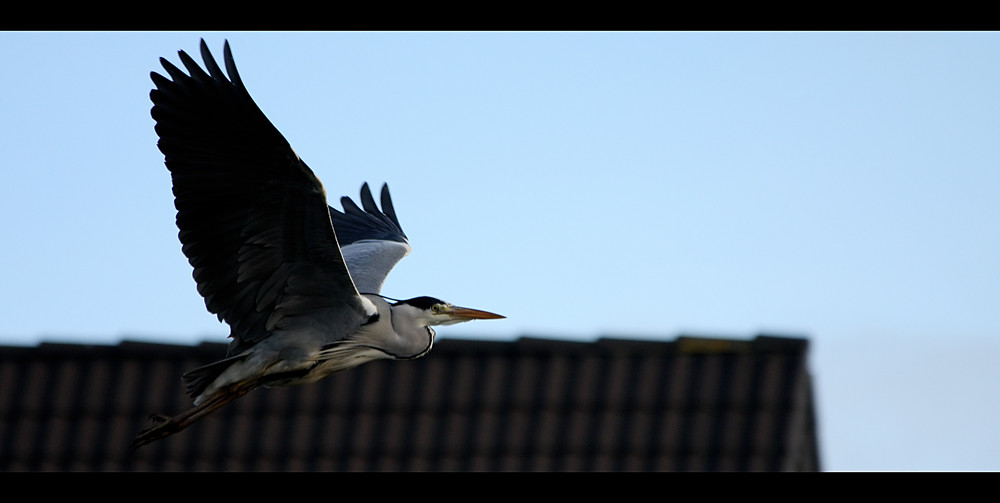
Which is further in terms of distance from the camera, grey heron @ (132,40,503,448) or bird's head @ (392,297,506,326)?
bird's head @ (392,297,506,326)

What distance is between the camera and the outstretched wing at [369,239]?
6930 millimetres

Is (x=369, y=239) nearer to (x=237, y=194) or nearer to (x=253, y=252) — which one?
(x=253, y=252)

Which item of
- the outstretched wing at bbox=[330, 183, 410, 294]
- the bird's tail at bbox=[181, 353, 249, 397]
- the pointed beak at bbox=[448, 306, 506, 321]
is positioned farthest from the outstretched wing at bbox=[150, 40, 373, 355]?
the outstretched wing at bbox=[330, 183, 410, 294]

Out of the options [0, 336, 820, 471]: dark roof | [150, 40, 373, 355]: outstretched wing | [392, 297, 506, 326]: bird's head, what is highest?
[150, 40, 373, 355]: outstretched wing

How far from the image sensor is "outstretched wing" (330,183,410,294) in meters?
6.93

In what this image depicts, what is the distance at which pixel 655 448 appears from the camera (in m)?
6.81

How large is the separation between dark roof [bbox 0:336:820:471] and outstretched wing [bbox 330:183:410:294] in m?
0.65

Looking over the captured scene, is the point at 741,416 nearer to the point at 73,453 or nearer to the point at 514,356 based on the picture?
the point at 514,356

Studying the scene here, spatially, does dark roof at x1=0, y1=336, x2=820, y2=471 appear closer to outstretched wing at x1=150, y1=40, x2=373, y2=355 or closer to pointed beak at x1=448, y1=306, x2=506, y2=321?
pointed beak at x1=448, y1=306, x2=506, y2=321

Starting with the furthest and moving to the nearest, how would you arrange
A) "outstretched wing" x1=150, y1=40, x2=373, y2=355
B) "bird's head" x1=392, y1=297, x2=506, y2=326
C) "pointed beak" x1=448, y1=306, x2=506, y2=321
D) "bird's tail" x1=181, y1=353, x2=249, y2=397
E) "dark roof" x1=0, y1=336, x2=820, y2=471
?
1. "dark roof" x1=0, y1=336, x2=820, y2=471
2. "pointed beak" x1=448, y1=306, x2=506, y2=321
3. "bird's head" x1=392, y1=297, x2=506, y2=326
4. "bird's tail" x1=181, y1=353, x2=249, y2=397
5. "outstretched wing" x1=150, y1=40, x2=373, y2=355

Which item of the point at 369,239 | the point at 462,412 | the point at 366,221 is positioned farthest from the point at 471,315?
the point at 366,221

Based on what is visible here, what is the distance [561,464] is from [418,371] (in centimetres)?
107
